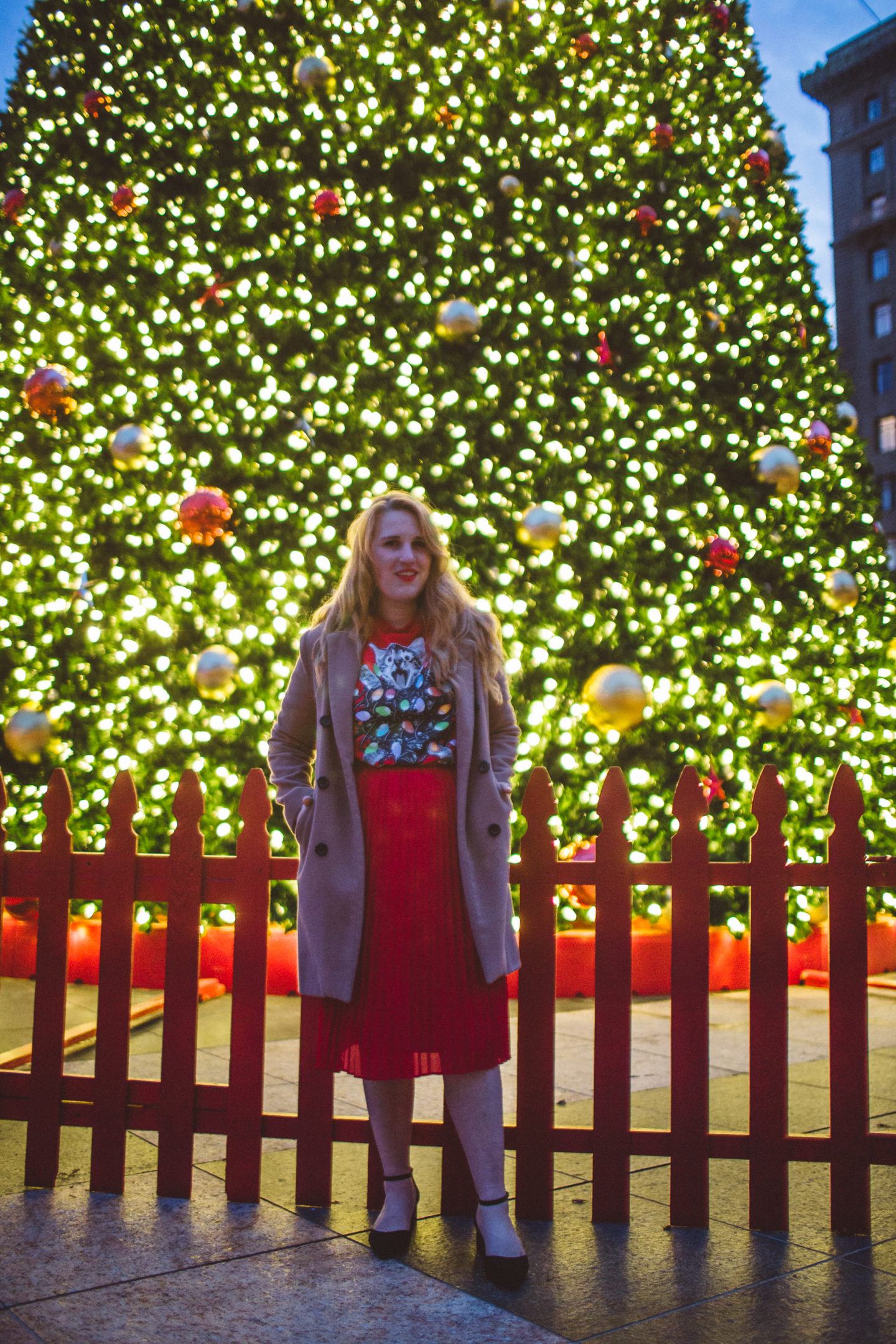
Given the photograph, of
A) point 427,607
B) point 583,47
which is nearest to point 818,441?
point 583,47

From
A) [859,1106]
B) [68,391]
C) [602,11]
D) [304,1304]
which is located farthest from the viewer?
[602,11]

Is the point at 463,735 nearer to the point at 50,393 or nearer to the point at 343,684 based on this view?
the point at 343,684

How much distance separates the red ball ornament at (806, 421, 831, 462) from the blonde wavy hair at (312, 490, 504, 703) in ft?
16.8

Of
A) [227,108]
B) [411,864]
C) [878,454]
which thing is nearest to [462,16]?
[227,108]

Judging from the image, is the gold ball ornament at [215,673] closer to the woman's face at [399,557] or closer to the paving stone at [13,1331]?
the woman's face at [399,557]

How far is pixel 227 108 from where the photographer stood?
279 inches

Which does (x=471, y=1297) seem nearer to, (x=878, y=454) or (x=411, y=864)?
(x=411, y=864)

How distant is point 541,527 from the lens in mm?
6148

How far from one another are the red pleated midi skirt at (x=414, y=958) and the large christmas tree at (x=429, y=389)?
9.97ft

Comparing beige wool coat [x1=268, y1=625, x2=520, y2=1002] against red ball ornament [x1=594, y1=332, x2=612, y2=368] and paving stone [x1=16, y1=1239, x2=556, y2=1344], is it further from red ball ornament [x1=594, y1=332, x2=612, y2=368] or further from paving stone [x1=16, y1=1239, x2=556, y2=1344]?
red ball ornament [x1=594, y1=332, x2=612, y2=368]

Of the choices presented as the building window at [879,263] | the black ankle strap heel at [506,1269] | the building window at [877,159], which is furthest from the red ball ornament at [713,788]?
the building window at [877,159]

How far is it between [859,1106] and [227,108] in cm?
690

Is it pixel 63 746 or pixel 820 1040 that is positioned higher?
pixel 63 746

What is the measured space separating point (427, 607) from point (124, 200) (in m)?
5.32
